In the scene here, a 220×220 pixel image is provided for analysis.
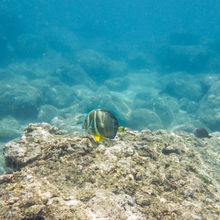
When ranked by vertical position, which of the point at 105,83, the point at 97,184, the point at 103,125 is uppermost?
the point at 105,83

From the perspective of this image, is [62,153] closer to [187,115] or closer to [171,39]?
[187,115]

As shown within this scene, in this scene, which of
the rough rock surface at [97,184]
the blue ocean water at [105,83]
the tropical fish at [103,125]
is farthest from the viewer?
the blue ocean water at [105,83]

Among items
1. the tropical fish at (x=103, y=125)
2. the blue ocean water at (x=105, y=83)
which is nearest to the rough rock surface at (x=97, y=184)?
the tropical fish at (x=103, y=125)

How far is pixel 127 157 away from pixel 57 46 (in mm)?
42440

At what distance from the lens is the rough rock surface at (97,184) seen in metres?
1.37

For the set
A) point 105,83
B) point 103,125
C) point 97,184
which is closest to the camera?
point 97,184

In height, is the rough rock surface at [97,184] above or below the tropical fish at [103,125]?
below

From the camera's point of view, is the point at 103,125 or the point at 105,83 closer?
the point at 103,125

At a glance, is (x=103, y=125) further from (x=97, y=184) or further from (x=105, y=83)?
(x=105, y=83)

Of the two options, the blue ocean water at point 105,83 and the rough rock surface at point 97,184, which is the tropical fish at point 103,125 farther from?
the blue ocean water at point 105,83

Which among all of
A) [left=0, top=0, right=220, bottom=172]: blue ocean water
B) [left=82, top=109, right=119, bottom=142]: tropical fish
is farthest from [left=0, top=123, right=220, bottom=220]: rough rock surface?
[left=0, top=0, right=220, bottom=172]: blue ocean water

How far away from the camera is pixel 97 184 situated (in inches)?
68.9

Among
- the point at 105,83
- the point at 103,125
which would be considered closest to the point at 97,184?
the point at 103,125

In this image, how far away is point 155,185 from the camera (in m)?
1.95
